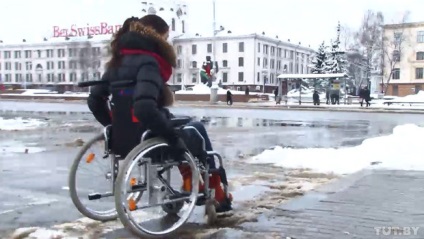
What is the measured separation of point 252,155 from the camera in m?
10.1

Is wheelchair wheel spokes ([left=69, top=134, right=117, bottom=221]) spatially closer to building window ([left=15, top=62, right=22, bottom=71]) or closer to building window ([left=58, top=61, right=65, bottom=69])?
building window ([left=58, top=61, right=65, bottom=69])

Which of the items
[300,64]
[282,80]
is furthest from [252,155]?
[300,64]

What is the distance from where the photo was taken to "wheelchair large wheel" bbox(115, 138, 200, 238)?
3.98 metres

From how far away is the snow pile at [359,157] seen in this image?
7930mm

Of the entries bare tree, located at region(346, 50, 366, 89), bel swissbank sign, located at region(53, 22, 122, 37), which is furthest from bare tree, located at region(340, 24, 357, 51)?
bel swissbank sign, located at region(53, 22, 122, 37)

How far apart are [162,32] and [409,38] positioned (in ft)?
266

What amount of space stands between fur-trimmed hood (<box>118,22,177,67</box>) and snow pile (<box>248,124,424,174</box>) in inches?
167

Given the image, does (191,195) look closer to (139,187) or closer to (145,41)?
(139,187)

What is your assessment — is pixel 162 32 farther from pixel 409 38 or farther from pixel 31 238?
pixel 409 38

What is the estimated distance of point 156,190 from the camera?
4.32 metres

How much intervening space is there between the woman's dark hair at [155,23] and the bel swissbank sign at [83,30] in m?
106

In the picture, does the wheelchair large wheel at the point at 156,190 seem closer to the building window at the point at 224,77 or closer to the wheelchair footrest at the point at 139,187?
the wheelchair footrest at the point at 139,187

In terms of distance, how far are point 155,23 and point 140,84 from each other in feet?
2.01

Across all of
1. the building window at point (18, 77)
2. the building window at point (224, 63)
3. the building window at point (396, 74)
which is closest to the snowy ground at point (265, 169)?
the building window at point (396, 74)
